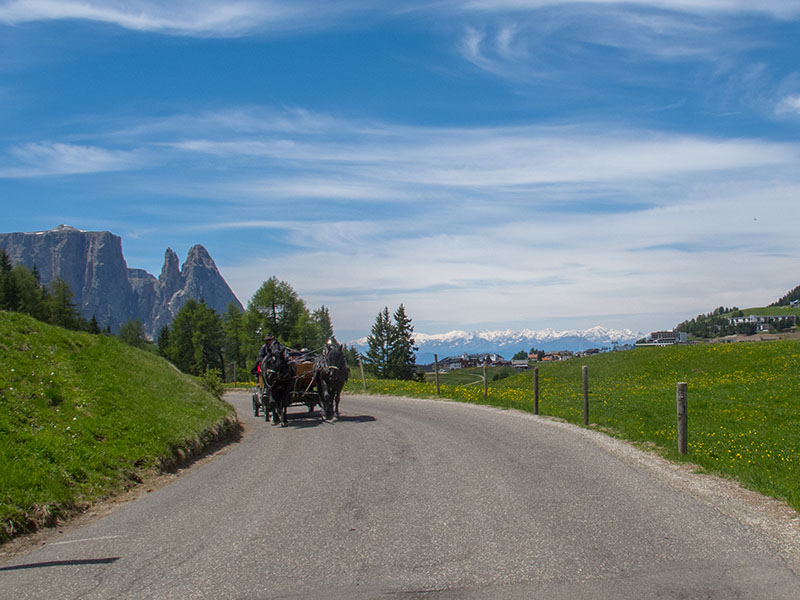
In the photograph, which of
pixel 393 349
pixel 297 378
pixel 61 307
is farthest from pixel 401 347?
pixel 297 378

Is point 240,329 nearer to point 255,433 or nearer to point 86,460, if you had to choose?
point 255,433

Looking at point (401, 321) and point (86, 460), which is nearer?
point (86, 460)

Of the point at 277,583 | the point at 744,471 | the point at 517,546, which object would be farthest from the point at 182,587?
the point at 744,471

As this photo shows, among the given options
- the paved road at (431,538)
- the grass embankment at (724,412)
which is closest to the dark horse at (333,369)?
the grass embankment at (724,412)

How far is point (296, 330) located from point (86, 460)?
66.3m

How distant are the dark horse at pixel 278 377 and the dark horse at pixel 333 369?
1.09 m

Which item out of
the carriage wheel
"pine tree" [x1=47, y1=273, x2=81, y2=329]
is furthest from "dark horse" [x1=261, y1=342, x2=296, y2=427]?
"pine tree" [x1=47, y1=273, x2=81, y2=329]

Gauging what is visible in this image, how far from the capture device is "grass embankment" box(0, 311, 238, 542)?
8891 mm

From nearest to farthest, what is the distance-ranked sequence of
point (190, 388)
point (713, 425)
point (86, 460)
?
1. point (86, 460)
2. point (713, 425)
3. point (190, 388)

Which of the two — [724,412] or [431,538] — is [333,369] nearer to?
[724,412]

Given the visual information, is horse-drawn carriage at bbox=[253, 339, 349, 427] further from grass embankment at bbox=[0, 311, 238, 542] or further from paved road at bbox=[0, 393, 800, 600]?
paved road at bbox=[0, 393, 800, 600]

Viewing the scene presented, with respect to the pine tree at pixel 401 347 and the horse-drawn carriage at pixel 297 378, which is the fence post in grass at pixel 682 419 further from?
the pine tree at pixel 401 347

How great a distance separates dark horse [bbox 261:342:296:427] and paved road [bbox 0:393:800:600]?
791cm

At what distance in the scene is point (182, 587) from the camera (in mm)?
5430
